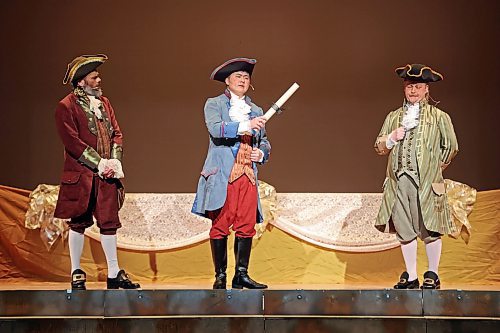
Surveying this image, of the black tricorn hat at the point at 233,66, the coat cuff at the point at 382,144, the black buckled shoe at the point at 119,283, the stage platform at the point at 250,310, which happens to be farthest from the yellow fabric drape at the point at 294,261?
the black tricorn hat at the point at 233,66

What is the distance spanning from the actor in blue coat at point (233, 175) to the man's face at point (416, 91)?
0.91 m

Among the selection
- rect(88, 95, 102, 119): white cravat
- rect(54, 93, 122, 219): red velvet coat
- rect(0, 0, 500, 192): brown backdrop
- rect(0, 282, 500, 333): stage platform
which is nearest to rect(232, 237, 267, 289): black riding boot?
rect(0, 282, 500, 333): stage platform

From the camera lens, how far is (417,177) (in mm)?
4645

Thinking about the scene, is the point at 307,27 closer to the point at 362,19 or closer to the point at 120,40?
the point at 362,19

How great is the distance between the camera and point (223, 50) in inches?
257

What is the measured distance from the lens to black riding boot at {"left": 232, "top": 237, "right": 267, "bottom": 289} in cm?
447

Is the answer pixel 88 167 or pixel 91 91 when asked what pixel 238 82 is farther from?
pixel 88 167

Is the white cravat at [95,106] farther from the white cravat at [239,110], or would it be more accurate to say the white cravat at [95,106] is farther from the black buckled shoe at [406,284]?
the black buckled shoe at [406,284]

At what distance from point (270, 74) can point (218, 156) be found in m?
2.15

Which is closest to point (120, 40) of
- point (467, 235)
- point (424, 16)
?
point (424, 16)

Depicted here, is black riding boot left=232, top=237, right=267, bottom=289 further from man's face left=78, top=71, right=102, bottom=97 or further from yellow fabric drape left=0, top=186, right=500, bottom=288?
man's face left=78, top=71, right=102, bottom=97

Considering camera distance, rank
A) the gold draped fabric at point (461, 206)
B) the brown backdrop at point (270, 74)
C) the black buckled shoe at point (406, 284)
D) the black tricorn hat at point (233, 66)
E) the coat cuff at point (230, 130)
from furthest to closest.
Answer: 1. the brown backdrop at point (270, 74)
2. the gold draped fabric at point (461, 206)
3. the black buckled shoe at point (406, 284)
4. the black tricorn hat at point (233, 66)
5. the coat cuff at point (230, 130)

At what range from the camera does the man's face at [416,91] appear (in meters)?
4.71

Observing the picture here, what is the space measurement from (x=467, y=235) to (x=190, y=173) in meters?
2.27
